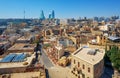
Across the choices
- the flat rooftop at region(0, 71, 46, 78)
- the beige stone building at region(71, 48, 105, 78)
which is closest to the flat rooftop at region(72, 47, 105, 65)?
the beige stone building at region(71, 48, 105, 78)

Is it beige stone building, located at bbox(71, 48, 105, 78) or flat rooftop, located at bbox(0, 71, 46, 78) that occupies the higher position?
beige stone building, located at bbox(71, 48, 105, 78)

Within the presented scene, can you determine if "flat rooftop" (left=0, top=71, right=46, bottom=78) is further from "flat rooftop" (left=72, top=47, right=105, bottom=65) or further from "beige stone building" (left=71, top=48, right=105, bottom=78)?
"flat rooftop" (left=72, top=47, right=105, bottom=65)

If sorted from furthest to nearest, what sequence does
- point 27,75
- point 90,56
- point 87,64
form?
point 90,56 → point 27,75 → point 87,64

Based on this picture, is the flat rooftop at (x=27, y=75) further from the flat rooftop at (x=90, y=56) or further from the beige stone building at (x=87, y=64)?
the flat rooftop at (x=90, y=56)

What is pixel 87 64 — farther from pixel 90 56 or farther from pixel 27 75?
pixel 27 75

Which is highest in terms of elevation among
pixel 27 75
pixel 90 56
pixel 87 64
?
pixel 90 56

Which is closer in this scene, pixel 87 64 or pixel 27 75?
pixel 87 64

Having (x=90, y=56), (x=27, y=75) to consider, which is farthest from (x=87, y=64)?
(x=27, y=75)

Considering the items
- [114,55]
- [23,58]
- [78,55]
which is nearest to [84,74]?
[78,55]

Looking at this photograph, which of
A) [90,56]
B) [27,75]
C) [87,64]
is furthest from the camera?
[90,56]
